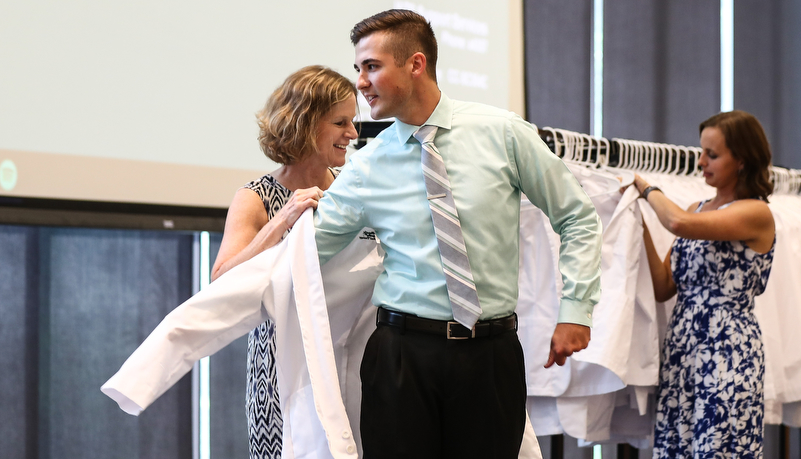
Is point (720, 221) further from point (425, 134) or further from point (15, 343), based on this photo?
point (15, 343)

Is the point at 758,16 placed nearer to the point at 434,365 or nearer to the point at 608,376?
the point at 608,376

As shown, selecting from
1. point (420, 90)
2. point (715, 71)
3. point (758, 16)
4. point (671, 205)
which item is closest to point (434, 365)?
point (420, 90)

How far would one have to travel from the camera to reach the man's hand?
147cm

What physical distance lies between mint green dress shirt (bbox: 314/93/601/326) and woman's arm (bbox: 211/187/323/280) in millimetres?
75

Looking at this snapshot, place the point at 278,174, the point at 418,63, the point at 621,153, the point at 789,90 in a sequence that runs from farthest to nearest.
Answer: the point at 789,90
the point at 621,153
the point at 278,174
the point at 418,63

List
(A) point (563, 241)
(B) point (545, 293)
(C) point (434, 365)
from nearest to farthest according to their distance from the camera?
(C) point (434, 365), (A) point (563, 241), (B) point (545, 293)

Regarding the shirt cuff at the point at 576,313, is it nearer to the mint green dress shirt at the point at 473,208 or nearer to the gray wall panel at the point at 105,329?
the mint green dress shirt at the point at 473,208

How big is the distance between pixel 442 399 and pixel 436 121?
57 cm

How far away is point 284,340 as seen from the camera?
1552mm

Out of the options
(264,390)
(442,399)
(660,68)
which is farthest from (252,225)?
(660,68)

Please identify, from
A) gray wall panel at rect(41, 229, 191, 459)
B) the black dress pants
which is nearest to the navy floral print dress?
the black dress pants

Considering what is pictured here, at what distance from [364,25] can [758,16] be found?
4.31 meters

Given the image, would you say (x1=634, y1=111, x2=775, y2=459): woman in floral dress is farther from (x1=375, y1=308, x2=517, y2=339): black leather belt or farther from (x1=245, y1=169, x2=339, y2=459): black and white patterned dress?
(x1=245, y1=169, x2=339, y2=459): black and white patterned dress

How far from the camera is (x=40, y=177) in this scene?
7.64ft
